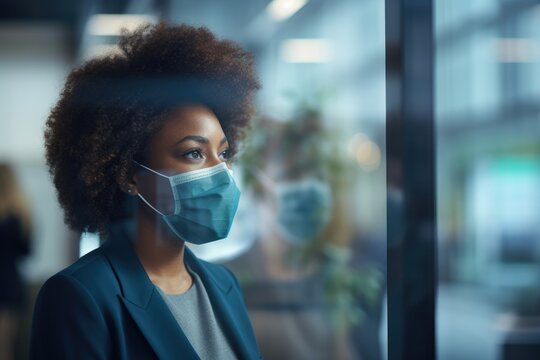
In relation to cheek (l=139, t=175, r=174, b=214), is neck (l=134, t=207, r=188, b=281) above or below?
below

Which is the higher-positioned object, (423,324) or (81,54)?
(81,54)

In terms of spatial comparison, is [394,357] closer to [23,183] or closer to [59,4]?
[23,183]

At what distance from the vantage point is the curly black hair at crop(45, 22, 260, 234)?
1338 mm

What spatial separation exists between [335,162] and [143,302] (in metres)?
2.95

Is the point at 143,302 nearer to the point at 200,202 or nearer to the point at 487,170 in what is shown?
the point at 200,202

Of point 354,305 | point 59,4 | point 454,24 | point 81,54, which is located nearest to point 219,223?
point 81,54

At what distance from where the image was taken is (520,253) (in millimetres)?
6801

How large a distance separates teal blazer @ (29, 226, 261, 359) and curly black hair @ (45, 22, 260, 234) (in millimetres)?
69

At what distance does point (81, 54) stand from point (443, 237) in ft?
19.1

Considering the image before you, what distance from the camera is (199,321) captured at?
54.6 inches

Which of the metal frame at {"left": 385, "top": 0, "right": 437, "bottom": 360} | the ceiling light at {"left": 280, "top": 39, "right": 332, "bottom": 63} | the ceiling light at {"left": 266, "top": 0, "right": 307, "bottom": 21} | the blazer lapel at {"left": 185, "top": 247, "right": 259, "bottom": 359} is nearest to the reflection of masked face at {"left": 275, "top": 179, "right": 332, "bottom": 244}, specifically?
the ceiling light at {"left": 280, "top": 39, "right": 332, "bottom": 63}

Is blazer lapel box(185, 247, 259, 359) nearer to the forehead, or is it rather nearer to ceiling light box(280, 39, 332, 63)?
the forehead

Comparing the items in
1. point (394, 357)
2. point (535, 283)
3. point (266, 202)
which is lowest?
point (535, 283)

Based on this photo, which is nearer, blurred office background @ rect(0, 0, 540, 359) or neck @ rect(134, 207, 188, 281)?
neck @ rect(134, 207, 188, 281)
